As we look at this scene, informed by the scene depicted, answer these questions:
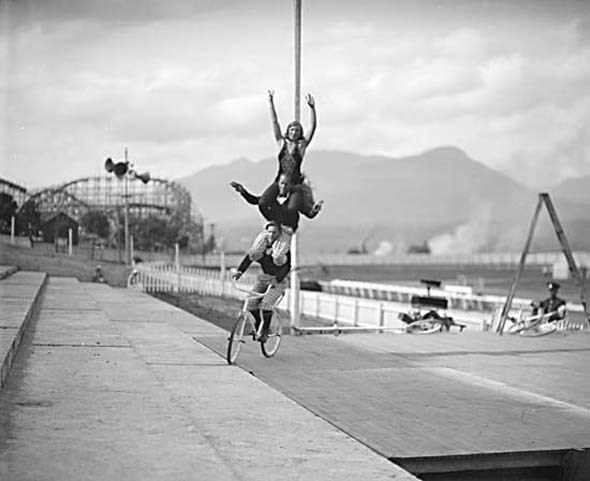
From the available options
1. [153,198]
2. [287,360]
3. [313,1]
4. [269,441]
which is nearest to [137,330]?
[287,360]

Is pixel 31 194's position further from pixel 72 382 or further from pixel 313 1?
pixel 72 382

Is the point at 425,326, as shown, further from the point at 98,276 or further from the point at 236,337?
the point at 98,276

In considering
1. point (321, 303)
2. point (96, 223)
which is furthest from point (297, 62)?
point (96, 223)

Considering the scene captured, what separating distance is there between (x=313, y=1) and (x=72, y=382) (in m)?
8.41

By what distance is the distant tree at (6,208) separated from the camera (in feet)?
48.3

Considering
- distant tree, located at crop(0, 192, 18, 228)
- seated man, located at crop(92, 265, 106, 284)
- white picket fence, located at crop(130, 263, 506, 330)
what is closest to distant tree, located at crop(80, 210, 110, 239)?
seated man, located at crop(92, 265, 106, 284)

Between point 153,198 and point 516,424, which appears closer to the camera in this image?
point 516,424

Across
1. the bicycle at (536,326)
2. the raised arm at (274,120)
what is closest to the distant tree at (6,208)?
the raised arm at (274,120)

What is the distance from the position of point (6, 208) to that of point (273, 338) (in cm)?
722

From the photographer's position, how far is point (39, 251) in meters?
23.8

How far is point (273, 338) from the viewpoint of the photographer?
1015 cm

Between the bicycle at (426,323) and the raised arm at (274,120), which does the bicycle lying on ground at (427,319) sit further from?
the raised arm at (274,120)

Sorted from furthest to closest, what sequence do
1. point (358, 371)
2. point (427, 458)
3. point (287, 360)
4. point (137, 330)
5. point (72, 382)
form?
point (137, 330) → point (287, 360) → point (358, 371) → point (72, 382) → point (427, 458)

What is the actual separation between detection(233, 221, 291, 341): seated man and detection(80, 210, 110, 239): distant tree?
772 inches
